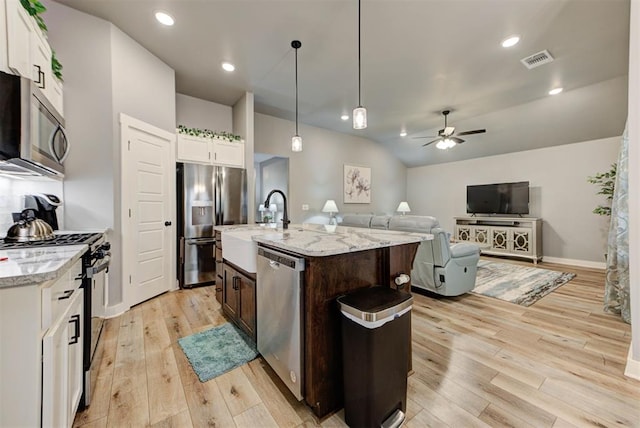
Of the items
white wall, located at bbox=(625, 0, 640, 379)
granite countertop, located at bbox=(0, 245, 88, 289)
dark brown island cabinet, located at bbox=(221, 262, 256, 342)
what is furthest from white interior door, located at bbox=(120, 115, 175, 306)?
white wall, located at bbox=(625, 0, 640, 379)

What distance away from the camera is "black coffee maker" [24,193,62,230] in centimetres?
212

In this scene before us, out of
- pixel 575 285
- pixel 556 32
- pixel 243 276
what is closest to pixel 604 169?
pixel 575 285

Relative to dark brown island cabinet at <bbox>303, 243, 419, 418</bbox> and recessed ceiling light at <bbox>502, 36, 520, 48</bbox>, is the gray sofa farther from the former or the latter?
recessed ceiling light at <bbox>502, 36, 520, 48</bbox>

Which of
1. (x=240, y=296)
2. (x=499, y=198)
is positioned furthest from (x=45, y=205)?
(x=499, y=198)

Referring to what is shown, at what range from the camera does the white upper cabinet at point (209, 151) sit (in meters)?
3.60

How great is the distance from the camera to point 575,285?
3656 mm

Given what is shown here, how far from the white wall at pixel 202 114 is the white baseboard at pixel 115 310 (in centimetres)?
286

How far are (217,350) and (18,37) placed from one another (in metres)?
2.52

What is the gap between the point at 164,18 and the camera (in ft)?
8.20

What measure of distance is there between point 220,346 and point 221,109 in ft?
13.2

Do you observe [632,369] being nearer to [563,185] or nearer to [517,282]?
[517,282]

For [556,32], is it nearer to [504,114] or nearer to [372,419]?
[504,114]

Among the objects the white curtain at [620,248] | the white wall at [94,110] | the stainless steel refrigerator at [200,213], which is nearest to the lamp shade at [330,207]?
the stainless steel refrigerator at [200,213]

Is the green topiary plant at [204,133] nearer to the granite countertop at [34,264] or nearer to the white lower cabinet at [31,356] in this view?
the granite countertop at [34,264]
